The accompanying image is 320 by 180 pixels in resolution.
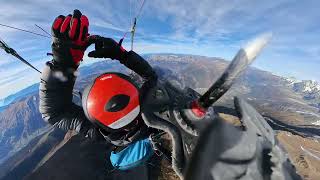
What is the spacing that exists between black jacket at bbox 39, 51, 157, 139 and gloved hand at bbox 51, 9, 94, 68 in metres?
0.12

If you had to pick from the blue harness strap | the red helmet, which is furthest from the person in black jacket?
the blue harness strap

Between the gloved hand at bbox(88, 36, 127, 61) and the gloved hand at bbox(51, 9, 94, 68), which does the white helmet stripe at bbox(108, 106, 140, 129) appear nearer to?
the gloved hand at bbox(88, 36, 127, 61)

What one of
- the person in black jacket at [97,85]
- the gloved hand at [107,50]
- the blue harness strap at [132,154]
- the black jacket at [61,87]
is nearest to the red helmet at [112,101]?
the person in black jacket at [97,85]

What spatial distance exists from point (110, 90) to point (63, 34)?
2.47 ft

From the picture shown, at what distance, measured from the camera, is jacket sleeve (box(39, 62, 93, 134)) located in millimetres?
3613

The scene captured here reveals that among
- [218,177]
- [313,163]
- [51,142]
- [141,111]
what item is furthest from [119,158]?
[51,142]

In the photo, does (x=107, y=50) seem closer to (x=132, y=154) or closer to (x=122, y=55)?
(x=122, y=55)

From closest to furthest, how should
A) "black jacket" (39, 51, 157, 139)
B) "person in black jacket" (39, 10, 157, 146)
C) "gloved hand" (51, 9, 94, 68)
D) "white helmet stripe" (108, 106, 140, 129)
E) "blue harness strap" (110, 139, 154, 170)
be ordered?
"gloved hand" (51, 9, 94, 68)
"person in black jacket" (39, 10, 157, 146)
"white helmet stripe" (108, 106, 140, 129)
"black jacket" (39, 51, 157, 139)
"blue harness strap" (110, 139, 154, 170)

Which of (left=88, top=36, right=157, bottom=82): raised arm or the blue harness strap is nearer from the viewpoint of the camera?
(left=88, top=36, right=157, bottom=82): raised arm

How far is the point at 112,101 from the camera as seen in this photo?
11.1ft

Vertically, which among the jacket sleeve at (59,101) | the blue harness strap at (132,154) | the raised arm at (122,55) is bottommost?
the blue harness strap at (132,154)

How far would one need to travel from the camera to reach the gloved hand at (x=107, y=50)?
365 centimetres

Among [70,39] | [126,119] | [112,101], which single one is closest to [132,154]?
[126,119]

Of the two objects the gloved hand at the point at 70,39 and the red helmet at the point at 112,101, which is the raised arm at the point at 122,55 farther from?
the red helmet at the point at 112,101
